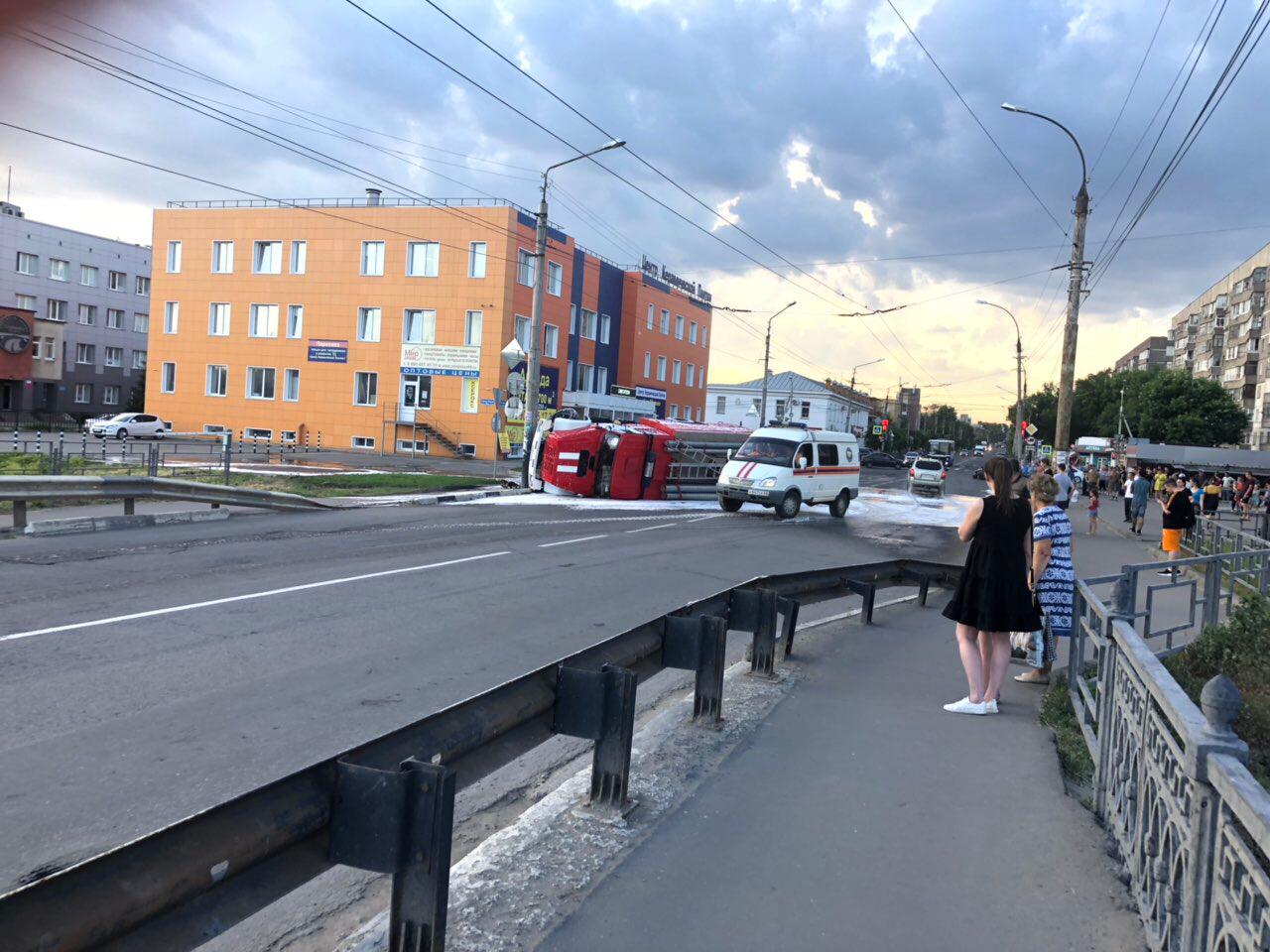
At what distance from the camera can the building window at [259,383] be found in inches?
1876

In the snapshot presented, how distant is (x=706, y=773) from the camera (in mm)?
5062

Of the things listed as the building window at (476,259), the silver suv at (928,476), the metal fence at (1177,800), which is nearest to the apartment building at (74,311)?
the building window at (476,259)

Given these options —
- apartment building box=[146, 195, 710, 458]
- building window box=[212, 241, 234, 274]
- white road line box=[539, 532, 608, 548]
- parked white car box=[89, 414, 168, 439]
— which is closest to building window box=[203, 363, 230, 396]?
apartment building box=[146, 195, 710, 458]

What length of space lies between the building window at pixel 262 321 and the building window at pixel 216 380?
2.41 m

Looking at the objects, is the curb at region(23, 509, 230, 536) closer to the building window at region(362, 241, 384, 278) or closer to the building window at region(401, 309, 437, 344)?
the building window at region(401, 309, 437, 344)

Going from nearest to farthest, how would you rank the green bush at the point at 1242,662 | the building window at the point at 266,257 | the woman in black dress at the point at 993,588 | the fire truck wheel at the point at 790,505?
the woman in black dress at the point at 993,588, the green bush at the point at 1242,662, the fire truck wheel at the point at 790,505, the building window at the point at 266,257

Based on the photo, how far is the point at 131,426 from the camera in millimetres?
43094

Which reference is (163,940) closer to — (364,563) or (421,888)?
(421,888)

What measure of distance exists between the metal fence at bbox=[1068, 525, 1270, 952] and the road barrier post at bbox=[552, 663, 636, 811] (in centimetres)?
208

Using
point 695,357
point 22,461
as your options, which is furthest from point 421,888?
point 695,357

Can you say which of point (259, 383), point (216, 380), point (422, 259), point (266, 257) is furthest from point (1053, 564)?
point (216, 380)

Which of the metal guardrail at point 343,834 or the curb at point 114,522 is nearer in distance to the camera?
the metal guardrail at point 343,834

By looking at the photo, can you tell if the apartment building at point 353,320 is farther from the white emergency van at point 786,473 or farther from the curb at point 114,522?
the curb at point 114,522

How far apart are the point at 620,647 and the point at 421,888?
2161 mm
